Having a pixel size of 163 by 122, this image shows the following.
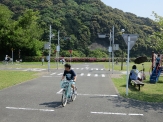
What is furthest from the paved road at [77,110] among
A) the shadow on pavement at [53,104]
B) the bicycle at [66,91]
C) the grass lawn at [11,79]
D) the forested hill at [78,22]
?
the forested hill at [78,22]

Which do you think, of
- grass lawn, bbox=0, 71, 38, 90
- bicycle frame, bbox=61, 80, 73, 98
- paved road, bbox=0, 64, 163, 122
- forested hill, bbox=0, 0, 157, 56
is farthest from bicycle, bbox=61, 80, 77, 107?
forested hill, bbox=0, 0, 157, 56

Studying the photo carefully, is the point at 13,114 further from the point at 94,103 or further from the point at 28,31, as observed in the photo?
the point at 28,31

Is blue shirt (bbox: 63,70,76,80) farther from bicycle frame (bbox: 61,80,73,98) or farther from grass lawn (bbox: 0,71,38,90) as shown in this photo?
grass lawn (bbox: 0,71,38,90)

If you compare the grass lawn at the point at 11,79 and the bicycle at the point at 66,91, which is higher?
the bicycle at the point at 66,91

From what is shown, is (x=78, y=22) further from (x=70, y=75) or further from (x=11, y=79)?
(x=70, y=75)

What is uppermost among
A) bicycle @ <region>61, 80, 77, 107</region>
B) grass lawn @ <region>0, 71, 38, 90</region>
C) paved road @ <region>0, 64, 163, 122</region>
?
bicycle @ <region>61, 80, 77, 107</region>

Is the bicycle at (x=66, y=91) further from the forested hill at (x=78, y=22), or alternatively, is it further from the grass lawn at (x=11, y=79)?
the forested hill at (x=78, y=22)

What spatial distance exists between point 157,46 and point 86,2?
332 ft

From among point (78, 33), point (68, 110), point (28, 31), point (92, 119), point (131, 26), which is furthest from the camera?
point (131, 26)

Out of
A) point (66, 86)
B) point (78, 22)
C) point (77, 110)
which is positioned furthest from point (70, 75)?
point (78, 22)

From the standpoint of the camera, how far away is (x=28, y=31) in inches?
2064

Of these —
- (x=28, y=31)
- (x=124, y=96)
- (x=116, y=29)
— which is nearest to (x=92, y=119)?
(x=124, y=96)

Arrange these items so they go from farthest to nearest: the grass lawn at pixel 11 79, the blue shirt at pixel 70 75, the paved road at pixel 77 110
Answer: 1. the grass lawn at pixel 11 79
2. the blue shirt at pixel 70 75
3. the paved road at pixel 77 110

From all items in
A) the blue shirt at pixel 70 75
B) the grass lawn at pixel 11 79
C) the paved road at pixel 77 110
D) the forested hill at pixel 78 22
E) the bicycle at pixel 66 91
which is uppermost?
the forested hill at pixel 78 22
